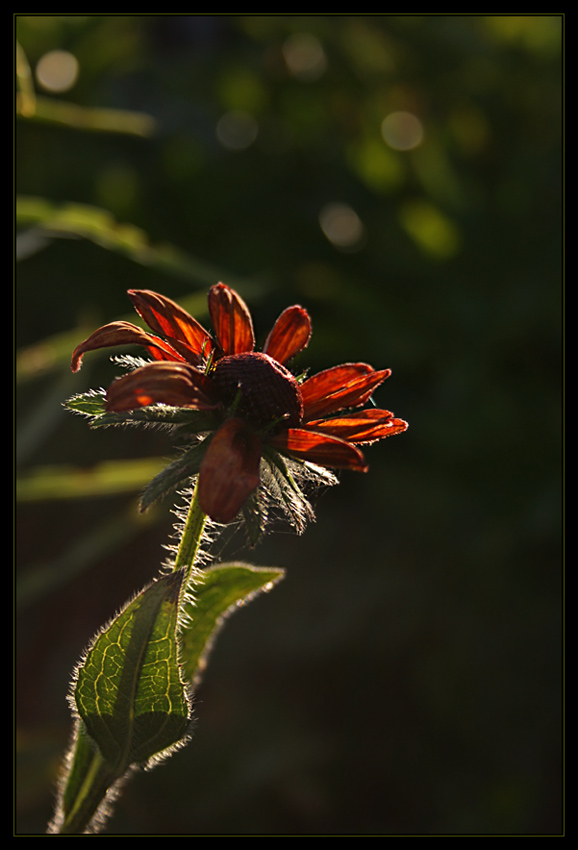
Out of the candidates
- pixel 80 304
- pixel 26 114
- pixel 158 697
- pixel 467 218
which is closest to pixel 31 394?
pixel 80 304

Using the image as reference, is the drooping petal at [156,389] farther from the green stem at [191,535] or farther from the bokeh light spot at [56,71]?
the bokeh light spot at [56,71]

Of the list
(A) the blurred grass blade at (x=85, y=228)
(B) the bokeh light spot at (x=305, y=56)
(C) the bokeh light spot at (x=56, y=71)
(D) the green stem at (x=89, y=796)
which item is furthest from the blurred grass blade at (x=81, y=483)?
(B) the bokeh light spot at (x=305, y=56)

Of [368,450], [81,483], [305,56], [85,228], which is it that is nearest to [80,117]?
[85,228]

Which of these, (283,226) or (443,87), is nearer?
(283,226)

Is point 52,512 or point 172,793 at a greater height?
point 52,512

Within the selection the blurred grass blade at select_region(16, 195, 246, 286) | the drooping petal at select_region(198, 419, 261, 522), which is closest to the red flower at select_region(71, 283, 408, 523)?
the drooping petal at select_region(198, 419, 261, 522)

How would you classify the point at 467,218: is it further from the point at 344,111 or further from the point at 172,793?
the point at 172,793
